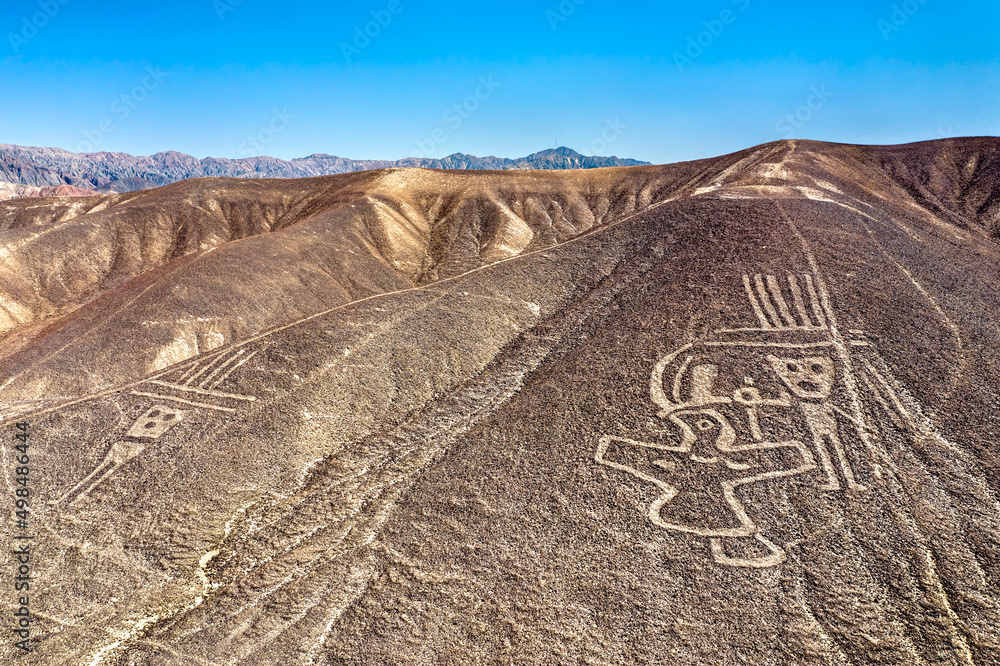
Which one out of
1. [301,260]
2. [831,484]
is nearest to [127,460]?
[831,484]

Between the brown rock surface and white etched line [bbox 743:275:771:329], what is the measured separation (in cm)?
13

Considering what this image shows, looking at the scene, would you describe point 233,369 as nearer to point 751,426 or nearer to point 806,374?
point 751,426

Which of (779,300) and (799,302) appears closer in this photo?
(799,302)

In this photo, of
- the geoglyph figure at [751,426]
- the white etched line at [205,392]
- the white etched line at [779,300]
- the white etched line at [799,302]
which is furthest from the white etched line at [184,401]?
the white etched line at [799,302]

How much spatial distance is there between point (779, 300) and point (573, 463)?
34.2 ft

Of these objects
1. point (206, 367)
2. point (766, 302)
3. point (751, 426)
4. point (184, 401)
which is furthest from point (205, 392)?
point (766, 302)

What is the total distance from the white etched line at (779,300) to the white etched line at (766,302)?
0.20 meters

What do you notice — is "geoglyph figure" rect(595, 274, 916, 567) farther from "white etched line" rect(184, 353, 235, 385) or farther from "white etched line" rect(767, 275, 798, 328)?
"white etched line" rect(184, 353, 235, 385)

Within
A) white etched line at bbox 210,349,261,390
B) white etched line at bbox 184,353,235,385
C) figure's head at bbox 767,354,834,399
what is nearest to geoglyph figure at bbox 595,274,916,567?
figure's head at bbox 767,354,834,399

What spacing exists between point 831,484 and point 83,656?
16.1 m

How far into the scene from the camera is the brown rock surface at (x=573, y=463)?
997 centimetres

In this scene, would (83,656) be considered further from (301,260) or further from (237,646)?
(301,260)

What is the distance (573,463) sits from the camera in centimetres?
1370

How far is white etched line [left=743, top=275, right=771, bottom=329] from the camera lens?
17.6 metres
